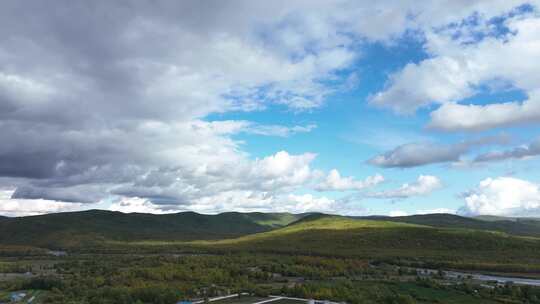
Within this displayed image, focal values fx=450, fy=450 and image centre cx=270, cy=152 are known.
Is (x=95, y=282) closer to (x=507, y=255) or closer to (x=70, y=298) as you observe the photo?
(x=70, y=298)

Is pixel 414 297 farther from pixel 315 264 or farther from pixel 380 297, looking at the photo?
pixel 315 264

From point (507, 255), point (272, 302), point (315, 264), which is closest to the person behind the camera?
point (272, 302)

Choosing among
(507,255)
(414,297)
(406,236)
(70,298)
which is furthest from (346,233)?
(70,298)

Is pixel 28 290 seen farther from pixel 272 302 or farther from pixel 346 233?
pixel 346 233

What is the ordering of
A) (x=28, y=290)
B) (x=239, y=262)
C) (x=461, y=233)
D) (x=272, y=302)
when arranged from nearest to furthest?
1. (x=272, y=302)
2. (x=28, y=290)
3. (x=239, y=262)
4. (x=461, y=233)

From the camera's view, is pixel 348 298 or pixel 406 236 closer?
pixel 348 298

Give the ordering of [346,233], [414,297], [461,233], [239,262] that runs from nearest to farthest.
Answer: [414,297]
[239,262]
[461,233]
[346,233]

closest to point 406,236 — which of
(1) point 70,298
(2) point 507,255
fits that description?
(2) point 507,255

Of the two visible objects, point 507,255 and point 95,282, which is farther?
point 507,255

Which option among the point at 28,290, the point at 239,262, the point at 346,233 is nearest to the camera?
the point at 28,290
